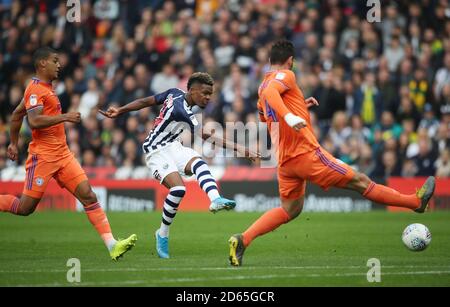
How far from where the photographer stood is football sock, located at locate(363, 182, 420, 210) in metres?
11.0

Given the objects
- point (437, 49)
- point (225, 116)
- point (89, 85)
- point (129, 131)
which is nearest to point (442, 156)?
point (437, 49)

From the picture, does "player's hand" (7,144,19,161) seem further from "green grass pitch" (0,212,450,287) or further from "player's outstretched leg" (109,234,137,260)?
"player's outstretched leg" (109,234,137,260)

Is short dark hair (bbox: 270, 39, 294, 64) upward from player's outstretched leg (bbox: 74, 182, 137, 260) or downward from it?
upward

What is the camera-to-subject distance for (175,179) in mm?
12156

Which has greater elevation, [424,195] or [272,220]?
[424,195]

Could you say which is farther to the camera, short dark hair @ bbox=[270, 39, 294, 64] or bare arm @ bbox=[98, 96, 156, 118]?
bare arm @ bbox=[98, 96, 156, 118]

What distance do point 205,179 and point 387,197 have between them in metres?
2.33

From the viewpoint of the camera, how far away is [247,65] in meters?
24.7

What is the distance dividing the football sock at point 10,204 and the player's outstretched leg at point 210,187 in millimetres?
2281

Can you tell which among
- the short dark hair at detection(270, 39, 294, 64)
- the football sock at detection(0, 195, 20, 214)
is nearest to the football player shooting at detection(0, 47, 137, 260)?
the football sock at detection(0, 195, 20, 214)
